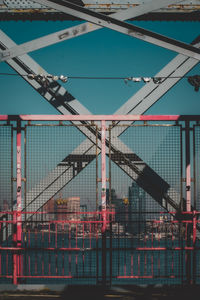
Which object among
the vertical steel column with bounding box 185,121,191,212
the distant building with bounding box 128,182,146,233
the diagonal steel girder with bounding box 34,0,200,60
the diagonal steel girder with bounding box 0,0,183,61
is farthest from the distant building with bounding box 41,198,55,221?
the diagonal steel girder with bounding box 34,0,200,60

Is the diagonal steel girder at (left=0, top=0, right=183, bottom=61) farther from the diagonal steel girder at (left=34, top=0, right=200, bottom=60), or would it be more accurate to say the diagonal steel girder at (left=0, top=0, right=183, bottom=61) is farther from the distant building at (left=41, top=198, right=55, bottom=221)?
the distant building at (left=41, top=198, right=55, bottom=221)

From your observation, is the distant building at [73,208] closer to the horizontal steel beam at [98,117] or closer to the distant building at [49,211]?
the distant building at [49,211]

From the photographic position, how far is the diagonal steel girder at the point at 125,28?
15.9ft

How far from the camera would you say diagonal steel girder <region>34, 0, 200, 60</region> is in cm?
486

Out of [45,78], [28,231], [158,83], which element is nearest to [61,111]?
[45,78]

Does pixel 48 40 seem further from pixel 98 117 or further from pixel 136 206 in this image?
pixel 136 206

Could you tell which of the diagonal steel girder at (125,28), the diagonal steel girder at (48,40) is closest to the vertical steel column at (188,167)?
the diagonal steel girder at (125,28)

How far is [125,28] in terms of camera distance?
5035 millimetres

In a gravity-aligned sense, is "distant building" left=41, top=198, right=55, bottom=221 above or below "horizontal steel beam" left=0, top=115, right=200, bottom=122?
below

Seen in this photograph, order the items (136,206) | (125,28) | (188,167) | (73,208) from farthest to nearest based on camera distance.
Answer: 1. (73,208)
2. (136,206)
3. (188,167)
4. (125,28)

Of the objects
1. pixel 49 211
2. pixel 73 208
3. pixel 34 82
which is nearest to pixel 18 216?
pixel 49 211

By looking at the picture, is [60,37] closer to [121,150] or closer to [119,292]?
[121,150]

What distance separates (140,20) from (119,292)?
732cm

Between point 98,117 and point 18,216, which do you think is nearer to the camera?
point 98,117
